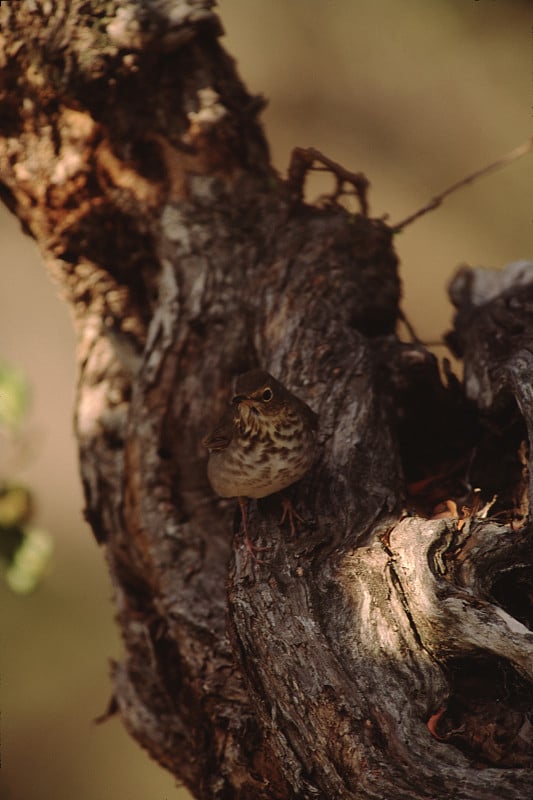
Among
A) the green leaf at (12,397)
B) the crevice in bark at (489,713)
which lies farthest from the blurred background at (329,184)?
the crevice in bark at (489,713)

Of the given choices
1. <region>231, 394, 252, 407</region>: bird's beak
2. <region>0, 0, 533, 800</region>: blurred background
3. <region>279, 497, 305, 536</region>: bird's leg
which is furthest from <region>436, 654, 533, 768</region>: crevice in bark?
<region>0, 0, 533, 800</region>: blurred background

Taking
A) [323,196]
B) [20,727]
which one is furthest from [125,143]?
[20,727]

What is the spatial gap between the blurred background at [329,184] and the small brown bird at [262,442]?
3.22 m

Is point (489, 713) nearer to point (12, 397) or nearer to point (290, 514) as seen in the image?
point (290, 514)

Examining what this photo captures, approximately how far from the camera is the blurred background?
6.15 metres

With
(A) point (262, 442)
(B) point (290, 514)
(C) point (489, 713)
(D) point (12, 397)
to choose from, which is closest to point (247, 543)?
(B) point (290, 514)

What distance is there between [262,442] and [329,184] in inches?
204

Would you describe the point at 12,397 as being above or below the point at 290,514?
above

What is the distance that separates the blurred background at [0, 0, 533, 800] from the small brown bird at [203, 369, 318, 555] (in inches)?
127

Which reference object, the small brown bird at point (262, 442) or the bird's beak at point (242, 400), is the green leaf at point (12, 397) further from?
the bird's beak at point (242, 400)

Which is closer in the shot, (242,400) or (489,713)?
(489,713)

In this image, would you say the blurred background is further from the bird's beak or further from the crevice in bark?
the crevice in bark

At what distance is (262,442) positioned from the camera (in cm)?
295

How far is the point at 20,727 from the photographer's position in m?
5.59
